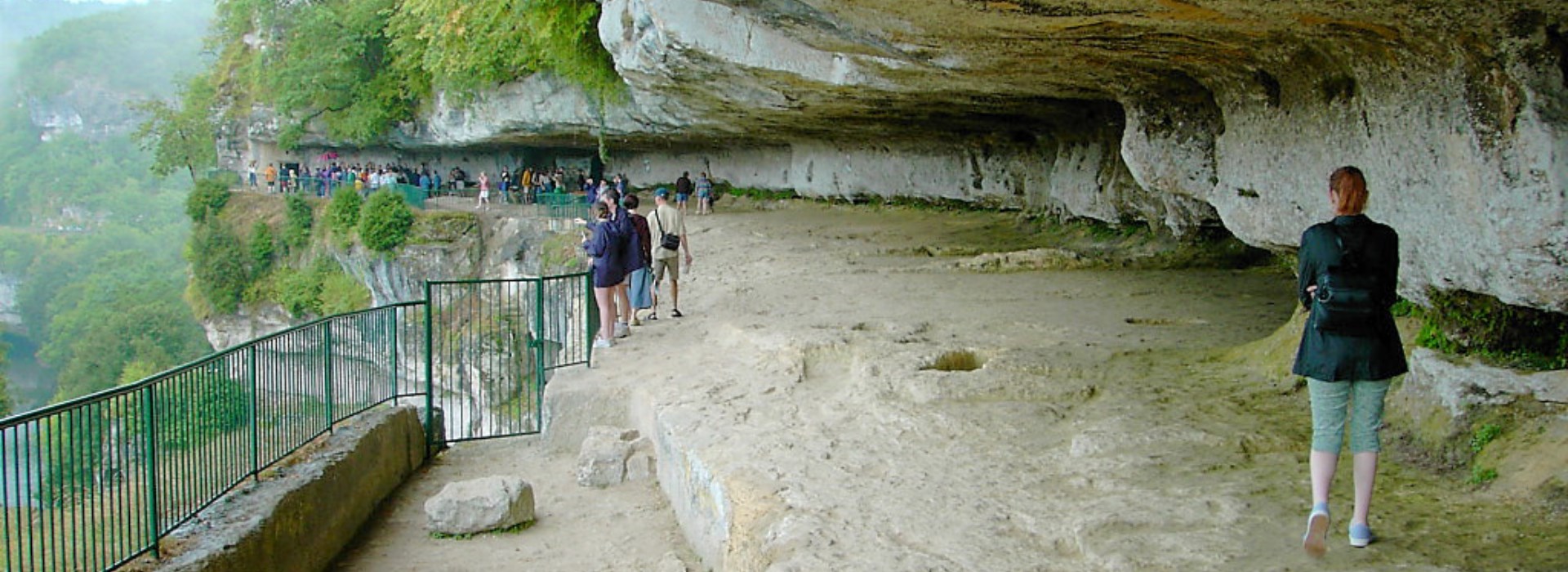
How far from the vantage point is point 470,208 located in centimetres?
2936

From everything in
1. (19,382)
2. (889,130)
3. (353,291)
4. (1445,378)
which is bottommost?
(19,382)

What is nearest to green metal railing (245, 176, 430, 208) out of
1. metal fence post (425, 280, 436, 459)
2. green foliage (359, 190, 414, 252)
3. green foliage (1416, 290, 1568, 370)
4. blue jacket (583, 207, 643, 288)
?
green foliage (359, 190, 414, 252)

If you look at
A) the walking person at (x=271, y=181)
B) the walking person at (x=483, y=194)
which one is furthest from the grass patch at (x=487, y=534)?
the walking person at (x=271, y=181)

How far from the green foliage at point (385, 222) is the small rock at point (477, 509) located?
22.8 m

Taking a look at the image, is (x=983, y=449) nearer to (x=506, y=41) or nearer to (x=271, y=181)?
(x=506, y=41)

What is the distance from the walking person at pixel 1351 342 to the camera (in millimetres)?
3902

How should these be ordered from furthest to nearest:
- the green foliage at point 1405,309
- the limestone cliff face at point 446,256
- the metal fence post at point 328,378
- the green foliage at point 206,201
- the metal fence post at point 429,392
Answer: the green foliage at point 206,201 < the limestone cliff face at point 446,256 < the metal fence post at point 429,392 < the metal fence post at point 328,378 < the green foliage at point 1405,309

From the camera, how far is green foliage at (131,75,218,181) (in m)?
40.2

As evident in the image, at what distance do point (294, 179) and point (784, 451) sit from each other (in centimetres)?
3240

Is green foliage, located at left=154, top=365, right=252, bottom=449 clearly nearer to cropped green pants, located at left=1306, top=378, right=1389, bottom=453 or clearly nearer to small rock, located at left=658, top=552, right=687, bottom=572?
small rock, located at left=658, top=552, right=687, bottom=572

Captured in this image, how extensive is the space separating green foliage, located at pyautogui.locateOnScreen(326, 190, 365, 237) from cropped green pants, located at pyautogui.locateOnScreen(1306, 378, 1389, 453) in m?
29.0

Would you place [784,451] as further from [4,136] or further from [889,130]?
[4,136]

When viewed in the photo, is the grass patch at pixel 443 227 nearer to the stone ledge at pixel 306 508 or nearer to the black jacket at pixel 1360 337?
the stone ledge at pixel 306 508

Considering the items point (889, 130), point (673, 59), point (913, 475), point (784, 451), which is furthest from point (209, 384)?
point (889, 130)
